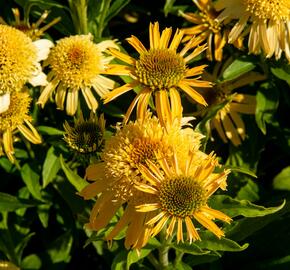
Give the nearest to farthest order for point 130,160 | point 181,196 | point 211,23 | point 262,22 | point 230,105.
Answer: point 181,196 → point 130,160 → point 262,22 → point 211,23 → point 230,105

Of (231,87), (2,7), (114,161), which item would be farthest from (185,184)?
(2,7)

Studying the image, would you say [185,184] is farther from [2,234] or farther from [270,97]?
[2,234]

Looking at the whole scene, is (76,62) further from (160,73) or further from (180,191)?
(180,191)

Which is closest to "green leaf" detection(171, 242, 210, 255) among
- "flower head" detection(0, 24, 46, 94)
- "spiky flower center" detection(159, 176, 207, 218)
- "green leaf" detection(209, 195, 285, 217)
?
"green leaf" detection(209, 195, 285, 217)

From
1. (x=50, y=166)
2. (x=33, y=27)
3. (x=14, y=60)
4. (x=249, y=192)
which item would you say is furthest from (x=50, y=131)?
(x=249, y=192)

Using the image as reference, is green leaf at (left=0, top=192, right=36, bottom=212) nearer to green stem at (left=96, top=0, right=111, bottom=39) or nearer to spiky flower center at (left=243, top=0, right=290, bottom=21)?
green stem at (left=96, top=0, right=111, bottom=39)
